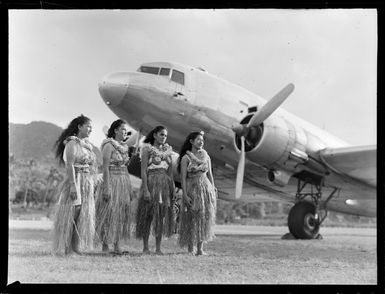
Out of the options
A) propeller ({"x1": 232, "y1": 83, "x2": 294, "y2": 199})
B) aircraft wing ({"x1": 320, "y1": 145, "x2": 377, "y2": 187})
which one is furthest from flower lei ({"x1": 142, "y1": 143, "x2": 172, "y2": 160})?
aircraft wing ({"x1": 320, "y1": 145, "x2": 377, "y2": 187})

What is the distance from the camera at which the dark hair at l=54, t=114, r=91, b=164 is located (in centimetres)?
596

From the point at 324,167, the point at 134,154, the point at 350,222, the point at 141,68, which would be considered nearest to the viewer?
the point at 134,154

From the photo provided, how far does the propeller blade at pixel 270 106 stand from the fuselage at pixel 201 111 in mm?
180

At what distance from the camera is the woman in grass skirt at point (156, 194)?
620 centimetres

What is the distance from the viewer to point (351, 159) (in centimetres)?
1145

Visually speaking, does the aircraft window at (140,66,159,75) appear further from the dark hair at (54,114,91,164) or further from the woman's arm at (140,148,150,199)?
the dark hair at (54,114,91,164)

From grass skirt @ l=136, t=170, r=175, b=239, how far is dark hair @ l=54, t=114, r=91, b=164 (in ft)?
3.45

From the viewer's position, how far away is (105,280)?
203 inches

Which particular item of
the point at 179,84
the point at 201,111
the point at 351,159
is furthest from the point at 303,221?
the point at 179,84

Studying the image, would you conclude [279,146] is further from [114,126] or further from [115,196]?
[115,196]

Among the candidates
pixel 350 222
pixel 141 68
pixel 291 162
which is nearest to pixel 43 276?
pixel 141 68
